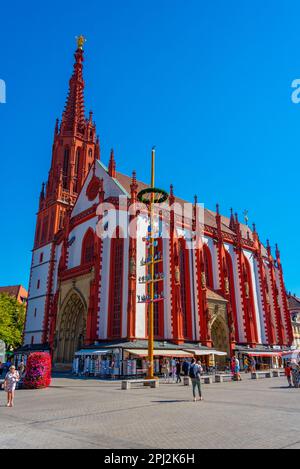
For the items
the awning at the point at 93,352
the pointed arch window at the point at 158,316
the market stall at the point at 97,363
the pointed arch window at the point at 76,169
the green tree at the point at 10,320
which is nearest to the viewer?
the market stall at the point at 97,363

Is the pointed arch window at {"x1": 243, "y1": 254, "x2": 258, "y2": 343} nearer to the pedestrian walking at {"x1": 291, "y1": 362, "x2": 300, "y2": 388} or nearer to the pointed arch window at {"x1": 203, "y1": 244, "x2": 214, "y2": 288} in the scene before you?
the pointed arch window at {"x1": 203, "y1": 244, "x2": 214, "y2": 288}

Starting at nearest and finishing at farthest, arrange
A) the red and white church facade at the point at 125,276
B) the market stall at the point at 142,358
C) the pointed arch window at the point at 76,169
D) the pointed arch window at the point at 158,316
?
the market stall at the point at 142,358 → the red and white church facade at the point at 125,276 → the pointed arch window at the point at 158,316 → the pointed arch window at the point at 76,169

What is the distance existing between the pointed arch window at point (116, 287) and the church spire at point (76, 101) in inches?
1170

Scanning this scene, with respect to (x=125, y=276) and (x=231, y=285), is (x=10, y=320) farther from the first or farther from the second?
(x=231, y=285)

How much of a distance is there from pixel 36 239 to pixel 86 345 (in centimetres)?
2418

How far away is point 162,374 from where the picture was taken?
31094 mm

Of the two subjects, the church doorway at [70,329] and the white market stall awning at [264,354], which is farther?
the white market stall awning at [264,354]

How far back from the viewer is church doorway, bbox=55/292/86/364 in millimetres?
39125

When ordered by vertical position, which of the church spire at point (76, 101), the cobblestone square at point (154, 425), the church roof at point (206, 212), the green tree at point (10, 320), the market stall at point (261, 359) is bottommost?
the cobblestone square at point (154, 425)

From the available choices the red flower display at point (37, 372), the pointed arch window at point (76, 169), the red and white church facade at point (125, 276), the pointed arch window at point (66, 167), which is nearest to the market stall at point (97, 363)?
the red and white church facade at point (125, 276)

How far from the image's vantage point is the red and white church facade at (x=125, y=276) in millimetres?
34469

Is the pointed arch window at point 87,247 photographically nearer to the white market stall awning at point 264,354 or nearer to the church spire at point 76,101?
the white market stall awning at point 264,354
